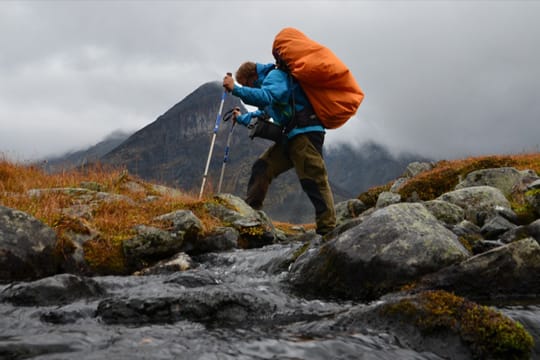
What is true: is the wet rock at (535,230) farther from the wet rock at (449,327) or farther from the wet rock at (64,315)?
the wet rock at (64,315)

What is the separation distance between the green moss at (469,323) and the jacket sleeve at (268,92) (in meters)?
5.60

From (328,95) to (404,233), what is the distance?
4.14 meters

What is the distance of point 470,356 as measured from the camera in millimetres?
3477

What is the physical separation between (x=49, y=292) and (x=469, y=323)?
4627mm

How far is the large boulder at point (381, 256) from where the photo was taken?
5723mm

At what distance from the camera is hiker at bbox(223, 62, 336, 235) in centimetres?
889

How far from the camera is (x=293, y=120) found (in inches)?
365

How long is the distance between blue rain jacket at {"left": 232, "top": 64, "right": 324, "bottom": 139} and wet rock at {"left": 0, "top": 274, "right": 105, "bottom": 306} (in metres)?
4.76

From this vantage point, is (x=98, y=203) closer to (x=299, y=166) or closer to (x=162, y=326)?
(x=299, y=166)

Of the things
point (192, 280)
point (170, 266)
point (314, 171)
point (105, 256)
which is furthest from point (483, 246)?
point (105, 256)

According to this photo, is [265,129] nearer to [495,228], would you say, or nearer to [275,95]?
[275,95]

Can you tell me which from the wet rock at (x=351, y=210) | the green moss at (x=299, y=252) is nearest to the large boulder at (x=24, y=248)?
the green moss at (x=299, y=252)

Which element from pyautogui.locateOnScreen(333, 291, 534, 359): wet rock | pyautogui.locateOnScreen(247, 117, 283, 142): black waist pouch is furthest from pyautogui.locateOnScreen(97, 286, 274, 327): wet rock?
pyautogui.locateOnScreen(247, 117, 283, 142): black waist pouch

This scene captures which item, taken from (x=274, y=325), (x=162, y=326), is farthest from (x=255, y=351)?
(x=162, y=326)
